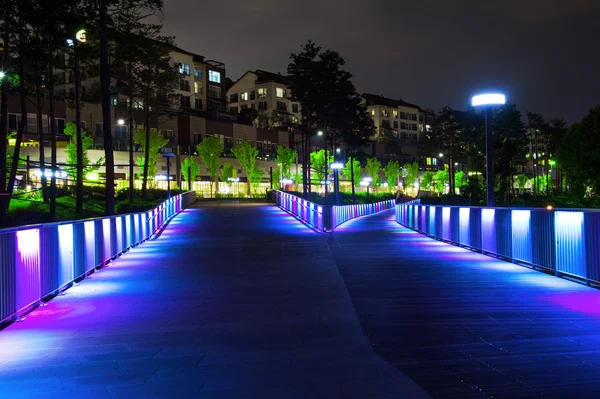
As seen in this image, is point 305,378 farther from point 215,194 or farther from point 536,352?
point 215,194

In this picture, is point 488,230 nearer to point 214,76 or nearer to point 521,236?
point 521,236

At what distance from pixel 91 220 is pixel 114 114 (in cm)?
6400

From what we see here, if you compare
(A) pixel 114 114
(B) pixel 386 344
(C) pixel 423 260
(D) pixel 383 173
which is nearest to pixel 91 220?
(C) pixel 423 260

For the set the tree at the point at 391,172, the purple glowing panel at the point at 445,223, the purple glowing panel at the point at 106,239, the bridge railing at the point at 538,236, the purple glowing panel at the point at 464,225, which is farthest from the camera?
the tree at the point at 391,172

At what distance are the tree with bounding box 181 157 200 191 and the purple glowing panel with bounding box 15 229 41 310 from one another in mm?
72283

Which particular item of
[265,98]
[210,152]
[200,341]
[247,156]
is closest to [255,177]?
[247,156]

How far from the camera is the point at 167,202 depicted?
38094mm

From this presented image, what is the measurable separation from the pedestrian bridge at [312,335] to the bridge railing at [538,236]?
1.44ft

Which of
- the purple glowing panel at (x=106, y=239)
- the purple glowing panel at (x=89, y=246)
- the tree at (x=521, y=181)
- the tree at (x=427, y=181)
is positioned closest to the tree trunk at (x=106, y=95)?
the purple glowing panel at (x=106, y=239)

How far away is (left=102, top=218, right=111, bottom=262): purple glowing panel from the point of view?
51.9ft

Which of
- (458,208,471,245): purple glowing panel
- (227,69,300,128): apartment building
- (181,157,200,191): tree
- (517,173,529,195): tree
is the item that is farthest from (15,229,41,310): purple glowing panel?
(517,173,529,195): tree

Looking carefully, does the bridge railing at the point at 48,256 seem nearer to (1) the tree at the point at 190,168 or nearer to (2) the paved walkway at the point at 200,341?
(2) the paved walkway at the point at 200,341

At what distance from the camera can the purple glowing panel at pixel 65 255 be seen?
11523 millimetres

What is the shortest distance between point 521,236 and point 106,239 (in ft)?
30.7
